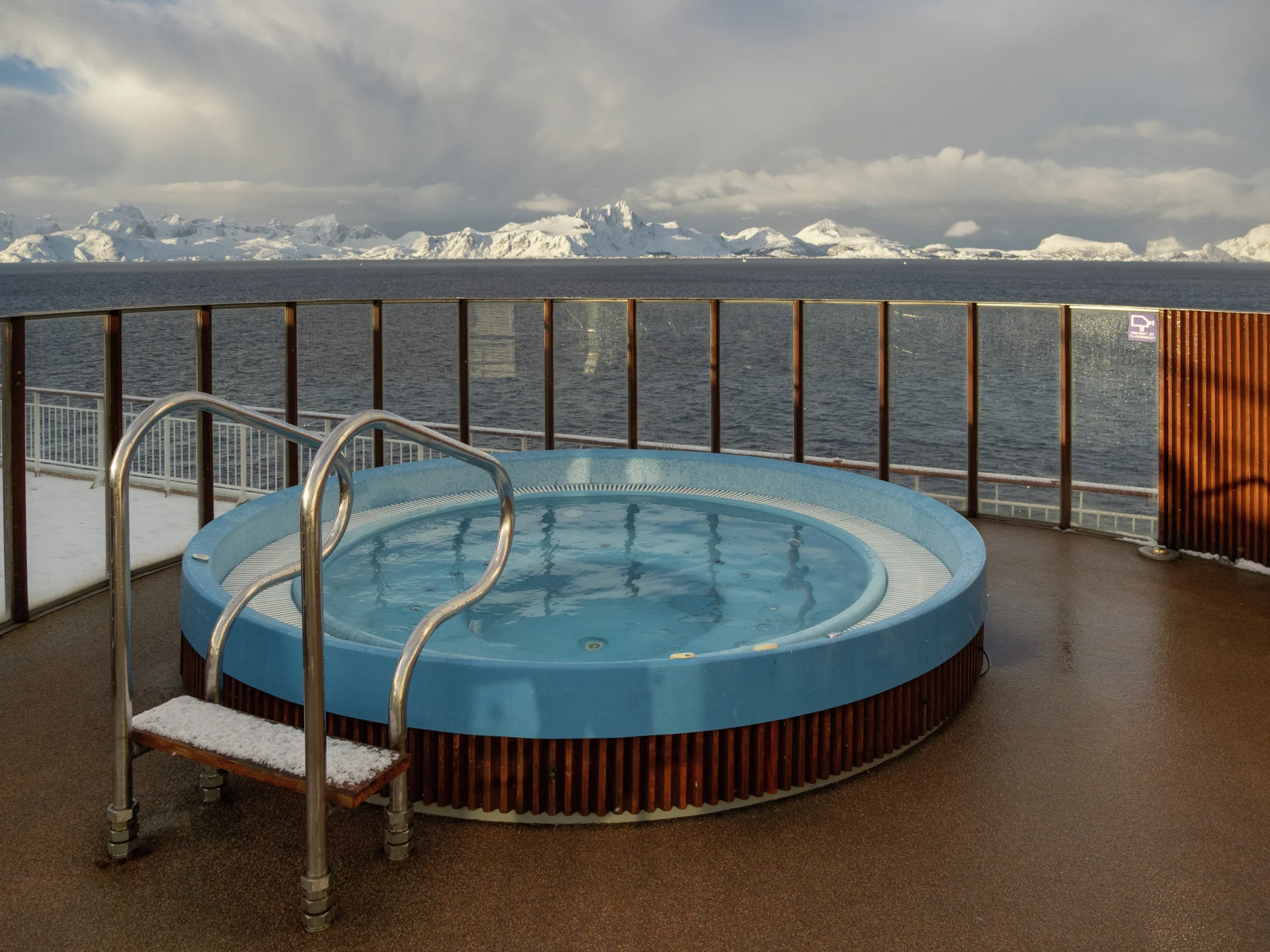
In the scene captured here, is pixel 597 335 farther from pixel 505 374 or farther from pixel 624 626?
pixel 624 626

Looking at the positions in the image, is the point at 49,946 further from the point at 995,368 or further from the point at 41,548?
the point at 995,368

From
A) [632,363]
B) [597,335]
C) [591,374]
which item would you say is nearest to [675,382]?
[591,374]

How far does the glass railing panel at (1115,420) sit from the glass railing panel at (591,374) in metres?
11.7

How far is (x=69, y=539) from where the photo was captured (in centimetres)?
447

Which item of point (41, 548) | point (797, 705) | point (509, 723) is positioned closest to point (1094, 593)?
point (797, 705)

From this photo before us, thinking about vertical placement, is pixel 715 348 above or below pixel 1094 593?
above

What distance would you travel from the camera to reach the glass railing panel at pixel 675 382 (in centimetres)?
2794

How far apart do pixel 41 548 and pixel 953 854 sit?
3941mm

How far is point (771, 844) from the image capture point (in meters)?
2.46

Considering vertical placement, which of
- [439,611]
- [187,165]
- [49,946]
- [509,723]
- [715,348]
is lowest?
[49,946]

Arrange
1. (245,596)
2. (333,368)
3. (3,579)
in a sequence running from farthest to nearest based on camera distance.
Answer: (333,368), (3,579), (245,596)

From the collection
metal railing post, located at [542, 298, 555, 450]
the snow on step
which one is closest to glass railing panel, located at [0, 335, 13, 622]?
the snow on step

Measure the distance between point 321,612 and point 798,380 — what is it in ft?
14.9

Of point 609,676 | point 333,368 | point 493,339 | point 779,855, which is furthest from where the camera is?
point 333,368
